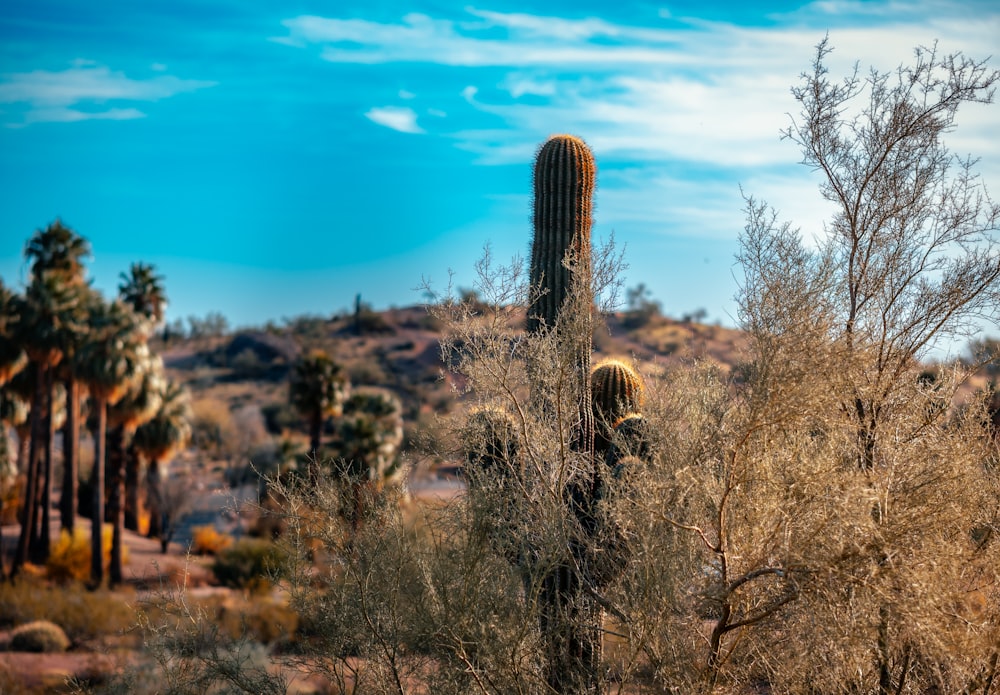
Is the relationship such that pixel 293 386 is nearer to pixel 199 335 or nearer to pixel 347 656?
pixel 347 656

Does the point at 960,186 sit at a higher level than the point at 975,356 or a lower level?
higher

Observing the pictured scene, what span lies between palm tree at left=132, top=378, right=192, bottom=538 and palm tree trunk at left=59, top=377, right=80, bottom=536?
8.81 feet

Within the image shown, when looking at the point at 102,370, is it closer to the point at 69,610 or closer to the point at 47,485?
the point at 47,485

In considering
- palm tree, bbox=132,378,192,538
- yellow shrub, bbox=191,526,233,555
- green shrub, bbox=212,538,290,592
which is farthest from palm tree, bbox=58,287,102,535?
green shrub, bbox=212,538,290,592

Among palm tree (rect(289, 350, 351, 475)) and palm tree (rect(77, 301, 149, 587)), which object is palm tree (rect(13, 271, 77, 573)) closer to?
palm tree (rect(77, 301, 149, 587))

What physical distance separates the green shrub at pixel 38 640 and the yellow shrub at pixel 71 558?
5358 millimetres

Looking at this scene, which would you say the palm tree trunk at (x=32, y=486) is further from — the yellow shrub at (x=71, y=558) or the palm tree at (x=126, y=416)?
the palm tree at (x=126, y=416)

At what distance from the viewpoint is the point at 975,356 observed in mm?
12430

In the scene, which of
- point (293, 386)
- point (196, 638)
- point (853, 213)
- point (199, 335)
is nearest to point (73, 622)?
point (293, 386)

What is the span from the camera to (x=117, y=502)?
28.4 metres

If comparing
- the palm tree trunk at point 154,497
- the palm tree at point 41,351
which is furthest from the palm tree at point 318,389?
the palm tree at point 41,351

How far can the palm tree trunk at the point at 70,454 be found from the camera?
28.8m

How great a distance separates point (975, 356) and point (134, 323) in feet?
77.9

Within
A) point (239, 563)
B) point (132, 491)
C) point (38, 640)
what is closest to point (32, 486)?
point (239, 563)
